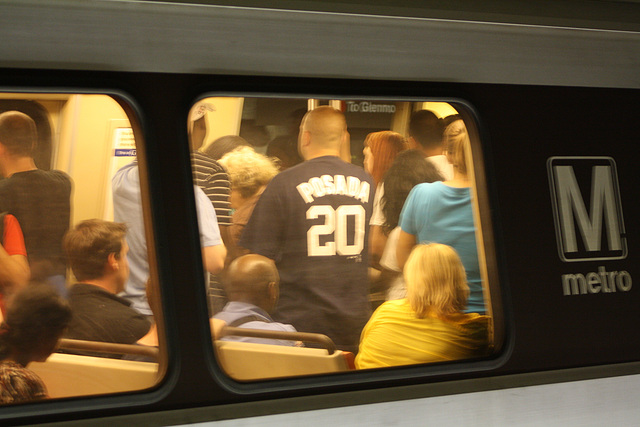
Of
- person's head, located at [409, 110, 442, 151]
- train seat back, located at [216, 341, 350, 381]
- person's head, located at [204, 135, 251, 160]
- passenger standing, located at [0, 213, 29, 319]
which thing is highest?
person's head, located at [409, 110, 442, 151]

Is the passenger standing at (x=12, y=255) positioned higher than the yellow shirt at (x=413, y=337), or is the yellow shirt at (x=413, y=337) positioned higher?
the passenger standing at (x=12, y=255)

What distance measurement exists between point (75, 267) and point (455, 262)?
1.21m

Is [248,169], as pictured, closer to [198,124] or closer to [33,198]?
[198,124]

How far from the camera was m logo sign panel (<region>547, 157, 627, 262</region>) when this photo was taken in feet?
8.50

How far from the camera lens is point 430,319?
8.05ft

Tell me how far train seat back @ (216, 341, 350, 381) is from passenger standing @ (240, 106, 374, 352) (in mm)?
67

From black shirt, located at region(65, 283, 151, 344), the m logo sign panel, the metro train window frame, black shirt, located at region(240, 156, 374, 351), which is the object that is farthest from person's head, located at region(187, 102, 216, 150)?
the m logo sign panel

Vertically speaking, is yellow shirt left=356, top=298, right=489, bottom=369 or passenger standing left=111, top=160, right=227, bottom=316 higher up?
passenger standing left=111, top=160, right=227, bottom=316

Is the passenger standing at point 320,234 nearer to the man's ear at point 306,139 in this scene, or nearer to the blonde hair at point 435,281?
the man's ear at point 306,139

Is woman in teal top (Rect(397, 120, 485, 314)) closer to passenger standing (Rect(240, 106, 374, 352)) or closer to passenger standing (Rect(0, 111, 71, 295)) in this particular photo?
passenger standing (Rect(240, 106, 374, 352))

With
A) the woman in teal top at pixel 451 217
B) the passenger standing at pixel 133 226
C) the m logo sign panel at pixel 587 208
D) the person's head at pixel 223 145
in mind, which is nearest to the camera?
the passenger standing at pixel 133 226

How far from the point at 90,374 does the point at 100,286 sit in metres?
0.24

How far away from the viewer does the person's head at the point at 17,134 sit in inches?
79.8

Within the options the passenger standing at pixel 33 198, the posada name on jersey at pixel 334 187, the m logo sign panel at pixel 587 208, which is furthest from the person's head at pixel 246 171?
the m logo sign panel at pixel 587 208
